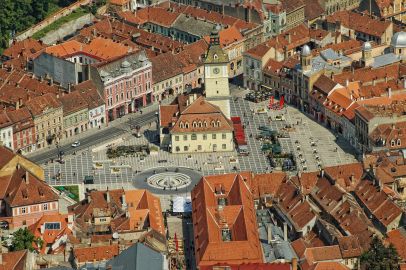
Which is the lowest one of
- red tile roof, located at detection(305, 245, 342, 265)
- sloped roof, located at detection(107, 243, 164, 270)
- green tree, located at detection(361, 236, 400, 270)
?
red tile roof, located at detection(305, 245, 342, 265)

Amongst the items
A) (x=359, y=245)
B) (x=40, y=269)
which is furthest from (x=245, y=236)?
(x=40, y=269)

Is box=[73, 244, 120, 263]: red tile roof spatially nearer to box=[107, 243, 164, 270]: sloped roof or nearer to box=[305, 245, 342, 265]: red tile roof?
box=[107, 243, 164, 270]: sloped roof

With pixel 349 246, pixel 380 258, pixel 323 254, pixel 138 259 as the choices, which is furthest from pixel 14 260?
pixel 380 258

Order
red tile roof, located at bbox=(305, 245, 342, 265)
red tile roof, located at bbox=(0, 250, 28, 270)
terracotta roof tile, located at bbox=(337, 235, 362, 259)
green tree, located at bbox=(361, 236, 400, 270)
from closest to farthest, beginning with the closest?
red tile roof, located at bbox=(0, 250, 28, 270) < green tree, located at bbox=(361, 236, 400, 270) < red tile roof, located at bbox=(305, 245, 342, 265) < terracotta roof tile, located at bbox=(337, 235, 362, 259)

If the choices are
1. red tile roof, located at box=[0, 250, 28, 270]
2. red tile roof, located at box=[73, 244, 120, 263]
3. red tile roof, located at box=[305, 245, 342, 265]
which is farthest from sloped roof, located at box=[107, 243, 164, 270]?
red tile roof, located at box=[305, 245, 342, 265]

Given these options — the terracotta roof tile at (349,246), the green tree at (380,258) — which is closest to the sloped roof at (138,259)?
the terracotta roof tile at (349,246)

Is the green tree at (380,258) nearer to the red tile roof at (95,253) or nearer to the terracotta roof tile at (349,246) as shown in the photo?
the terracotta roof tile at (349,246)

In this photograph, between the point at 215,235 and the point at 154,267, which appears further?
the point at 215,235

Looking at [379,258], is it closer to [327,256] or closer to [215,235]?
[327,256]
